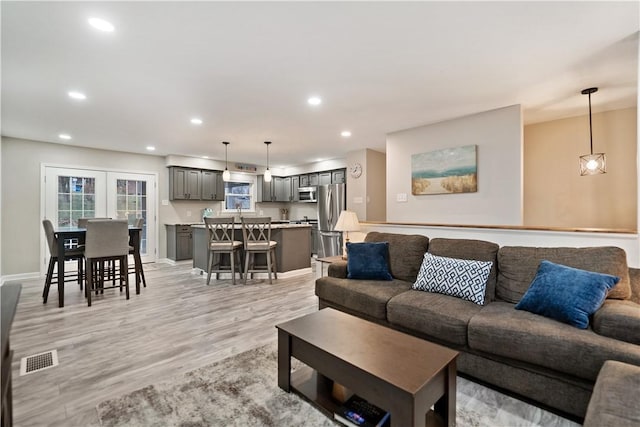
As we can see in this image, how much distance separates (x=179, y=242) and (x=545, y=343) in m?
6.56

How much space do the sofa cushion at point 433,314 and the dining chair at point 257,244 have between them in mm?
2777

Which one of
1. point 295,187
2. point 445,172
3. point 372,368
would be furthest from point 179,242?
point 372,368

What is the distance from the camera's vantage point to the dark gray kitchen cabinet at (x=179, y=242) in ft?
21.4

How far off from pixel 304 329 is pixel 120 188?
6.09 m

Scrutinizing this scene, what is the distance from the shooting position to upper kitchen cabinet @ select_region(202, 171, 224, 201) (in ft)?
23.7

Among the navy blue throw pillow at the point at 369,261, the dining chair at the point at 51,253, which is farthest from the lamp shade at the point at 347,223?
the dining chair at the point at 51,253

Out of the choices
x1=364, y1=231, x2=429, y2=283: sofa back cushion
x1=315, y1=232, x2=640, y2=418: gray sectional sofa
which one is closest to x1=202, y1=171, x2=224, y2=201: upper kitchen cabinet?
x1=315, y1=232, x2=640, y2=418: gray sectional sofa

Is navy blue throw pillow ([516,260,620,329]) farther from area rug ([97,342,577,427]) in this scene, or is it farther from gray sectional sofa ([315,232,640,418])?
area rug ([97,342,577,427])

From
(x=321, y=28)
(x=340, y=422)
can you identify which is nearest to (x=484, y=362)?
(x=340, y=422)

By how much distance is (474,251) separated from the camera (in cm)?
269

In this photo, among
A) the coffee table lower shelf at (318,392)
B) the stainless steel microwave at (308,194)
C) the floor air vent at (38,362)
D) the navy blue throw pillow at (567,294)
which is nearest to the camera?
the coffee table lower shelf at (318,392)

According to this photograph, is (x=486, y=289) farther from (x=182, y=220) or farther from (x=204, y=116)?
(x=182, y=220)

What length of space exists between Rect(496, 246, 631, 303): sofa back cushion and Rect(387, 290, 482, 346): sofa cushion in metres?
0.39

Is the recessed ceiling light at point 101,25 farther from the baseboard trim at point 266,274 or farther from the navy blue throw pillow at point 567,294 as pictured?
the baseboard trim at point 266,274
